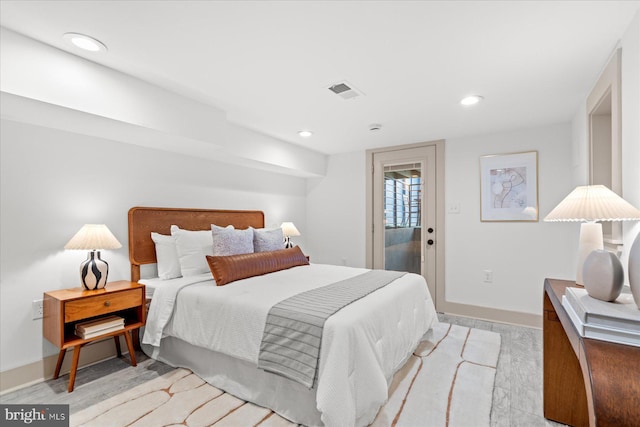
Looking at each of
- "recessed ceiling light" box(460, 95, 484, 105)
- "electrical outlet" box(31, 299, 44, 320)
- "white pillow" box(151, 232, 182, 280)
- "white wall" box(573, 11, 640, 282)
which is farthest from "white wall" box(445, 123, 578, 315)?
"electrical outlet" box(31, 299, 44, 320)

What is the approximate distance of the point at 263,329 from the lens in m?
1.90

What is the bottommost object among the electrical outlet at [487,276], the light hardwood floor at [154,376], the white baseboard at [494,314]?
the light hardwood floor at [154,376]

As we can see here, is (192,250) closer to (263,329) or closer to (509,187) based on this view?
(263,329)

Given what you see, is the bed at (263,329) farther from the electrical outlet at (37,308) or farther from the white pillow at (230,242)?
the electrical outlet at (37,308)

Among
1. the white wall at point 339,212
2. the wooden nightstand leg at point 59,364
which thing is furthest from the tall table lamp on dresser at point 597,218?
the wooden nightstand leg at point 59,364

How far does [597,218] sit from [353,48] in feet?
5.29

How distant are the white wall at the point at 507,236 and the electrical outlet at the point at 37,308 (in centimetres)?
408

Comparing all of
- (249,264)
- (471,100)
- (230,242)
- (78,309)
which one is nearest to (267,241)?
(230,242)

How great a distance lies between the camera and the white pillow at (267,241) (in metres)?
3.27

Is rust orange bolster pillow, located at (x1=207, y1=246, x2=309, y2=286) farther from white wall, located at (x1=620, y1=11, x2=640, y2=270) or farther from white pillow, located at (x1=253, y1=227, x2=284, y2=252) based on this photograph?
white wall, located at (x1=620, y1=11, x2=640, y2=270)

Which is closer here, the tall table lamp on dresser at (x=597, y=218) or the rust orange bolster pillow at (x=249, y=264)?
the tall table lamp on dresser at (x=597, y=218)

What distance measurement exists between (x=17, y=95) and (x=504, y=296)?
4.61m

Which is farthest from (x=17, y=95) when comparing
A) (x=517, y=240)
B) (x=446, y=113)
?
(x=517, y=240)

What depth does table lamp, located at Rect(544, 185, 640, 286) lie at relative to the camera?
1.48 m
